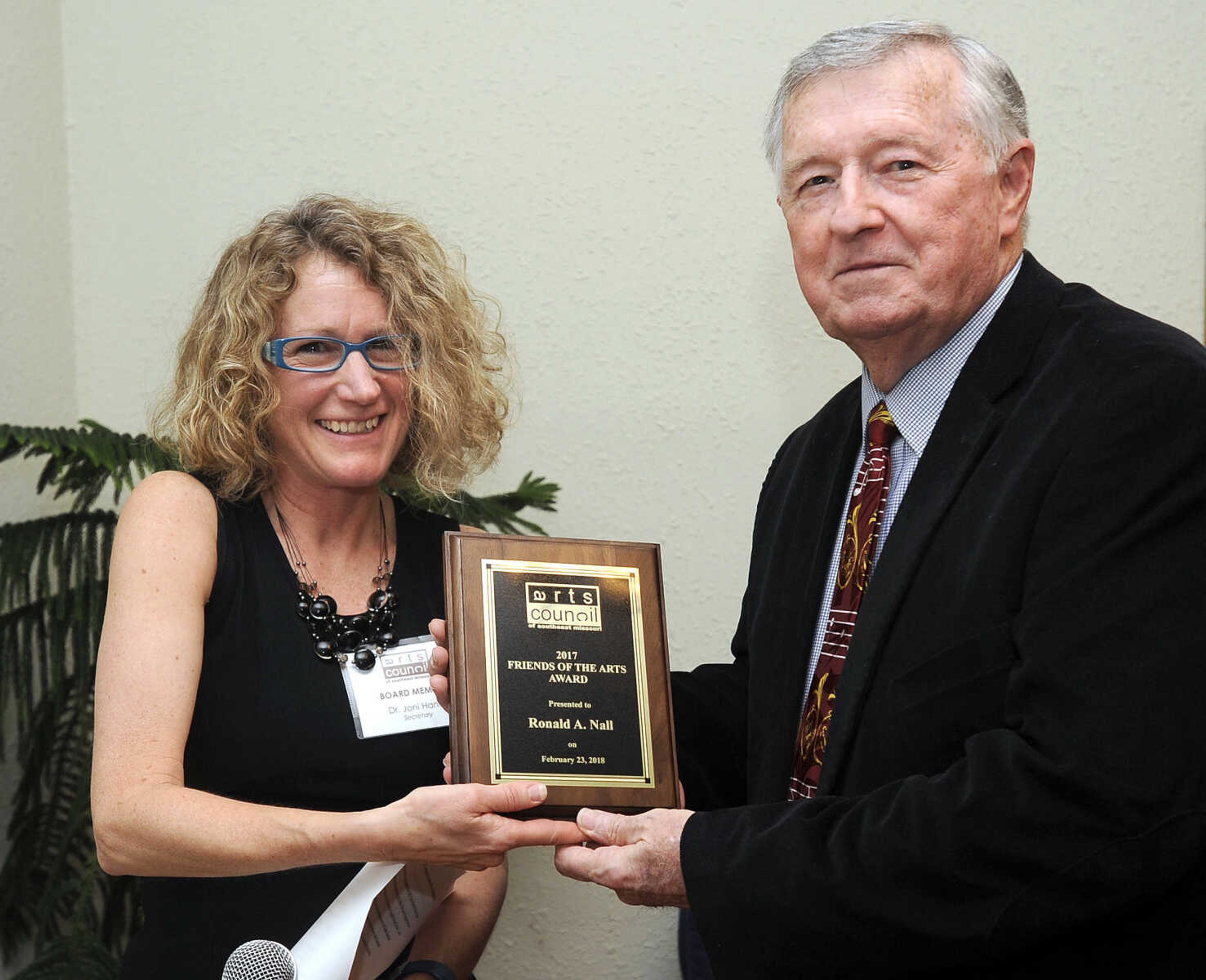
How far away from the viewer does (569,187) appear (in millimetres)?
3418

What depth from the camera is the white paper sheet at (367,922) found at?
6.08 ft

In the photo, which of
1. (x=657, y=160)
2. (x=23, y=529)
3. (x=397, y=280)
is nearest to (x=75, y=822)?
(x=23, y=529)

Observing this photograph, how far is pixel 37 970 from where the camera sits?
257 cm

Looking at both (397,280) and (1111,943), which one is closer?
(1111,943)

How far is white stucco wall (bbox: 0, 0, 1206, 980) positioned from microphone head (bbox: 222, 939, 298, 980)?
153 centimetres

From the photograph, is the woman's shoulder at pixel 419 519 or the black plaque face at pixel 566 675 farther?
the woman's shoulder at pixel 419 519

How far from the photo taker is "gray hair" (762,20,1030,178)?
5.92 feet

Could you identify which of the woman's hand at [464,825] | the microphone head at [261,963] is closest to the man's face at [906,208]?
the woman's hand at [464,825]

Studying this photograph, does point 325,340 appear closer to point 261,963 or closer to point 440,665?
point 440,665

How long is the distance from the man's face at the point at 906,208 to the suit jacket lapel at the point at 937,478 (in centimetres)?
9

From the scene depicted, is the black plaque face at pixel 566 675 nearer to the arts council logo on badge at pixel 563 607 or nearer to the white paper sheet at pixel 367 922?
the arts council logo on badge at pixel 563 607

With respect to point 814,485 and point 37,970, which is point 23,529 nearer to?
point 37,970

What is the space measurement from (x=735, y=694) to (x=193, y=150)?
2.17 m

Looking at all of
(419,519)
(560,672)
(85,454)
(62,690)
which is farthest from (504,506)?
(560,672)
